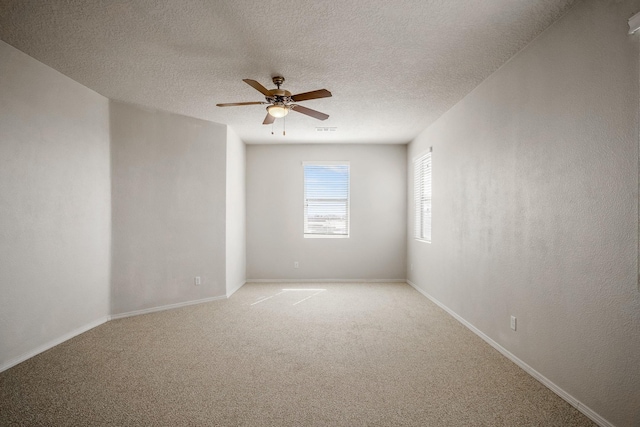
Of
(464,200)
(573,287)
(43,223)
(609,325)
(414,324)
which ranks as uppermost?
(464,200)

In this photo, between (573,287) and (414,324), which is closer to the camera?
(573,287)

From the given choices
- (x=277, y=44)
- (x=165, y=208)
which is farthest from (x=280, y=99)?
(x=165, y=208)

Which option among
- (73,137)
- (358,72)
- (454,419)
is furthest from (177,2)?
(454,419)

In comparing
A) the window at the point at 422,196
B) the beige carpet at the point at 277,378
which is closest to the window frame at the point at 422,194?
the window at the point at 422,196

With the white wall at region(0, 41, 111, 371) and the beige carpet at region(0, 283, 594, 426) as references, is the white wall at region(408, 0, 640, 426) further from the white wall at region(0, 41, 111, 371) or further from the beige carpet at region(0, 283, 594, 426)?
the white wall at region(0, 41, 111, 371)

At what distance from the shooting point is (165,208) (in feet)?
15.3

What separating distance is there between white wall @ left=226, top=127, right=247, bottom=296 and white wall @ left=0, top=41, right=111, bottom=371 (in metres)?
1.70

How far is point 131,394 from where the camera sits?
2383mm

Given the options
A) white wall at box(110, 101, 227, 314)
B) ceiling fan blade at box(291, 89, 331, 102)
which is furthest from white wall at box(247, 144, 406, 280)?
ceiling fan blade at box(291, 89, 331, 102)

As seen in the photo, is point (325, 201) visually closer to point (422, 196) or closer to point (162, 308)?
point (422, 196)

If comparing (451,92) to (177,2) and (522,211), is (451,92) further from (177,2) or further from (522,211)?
(177,2)

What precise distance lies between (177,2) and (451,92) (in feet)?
9.60

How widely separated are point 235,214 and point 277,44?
3.49 m

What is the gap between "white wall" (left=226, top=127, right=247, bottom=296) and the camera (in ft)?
17.7
